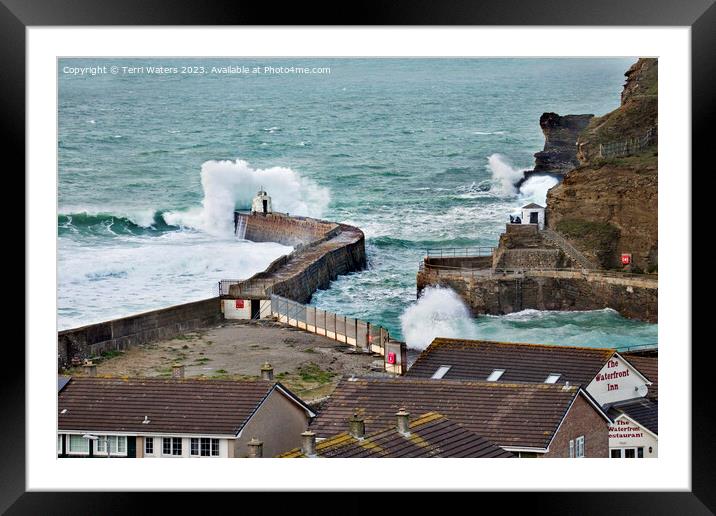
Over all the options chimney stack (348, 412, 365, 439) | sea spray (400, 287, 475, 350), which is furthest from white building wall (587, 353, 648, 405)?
chimney stack (348, 412, 365, 439)

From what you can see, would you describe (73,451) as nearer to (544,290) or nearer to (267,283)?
(267,283)

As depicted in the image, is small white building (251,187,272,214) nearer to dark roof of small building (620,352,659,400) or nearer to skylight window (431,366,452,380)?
skylight window (431,366,452,380)

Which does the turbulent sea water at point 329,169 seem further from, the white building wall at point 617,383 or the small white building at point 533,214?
the white building wall at point 617,383

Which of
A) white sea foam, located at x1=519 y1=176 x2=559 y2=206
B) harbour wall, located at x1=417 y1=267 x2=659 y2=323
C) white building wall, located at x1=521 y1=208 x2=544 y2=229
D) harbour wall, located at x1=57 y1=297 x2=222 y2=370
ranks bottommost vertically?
harbour wall, located at x1=57 y1=297 x2=222 y2=370

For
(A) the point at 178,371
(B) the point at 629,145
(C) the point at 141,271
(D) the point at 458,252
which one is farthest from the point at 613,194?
(A) the point at 178,371
